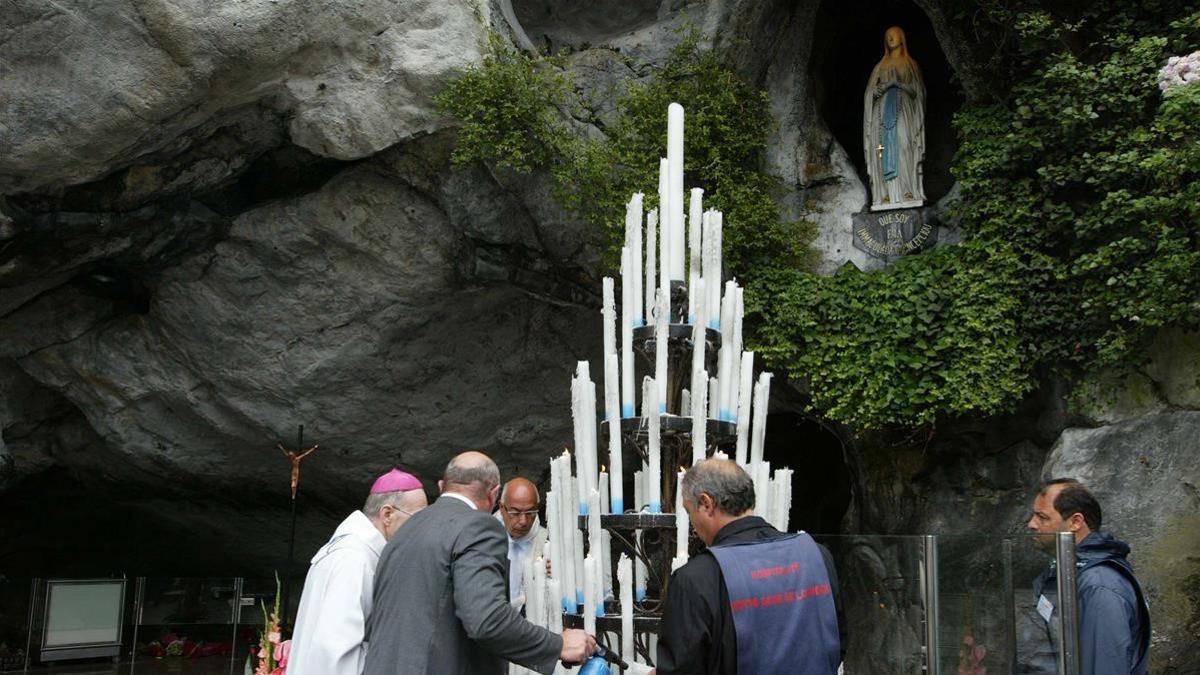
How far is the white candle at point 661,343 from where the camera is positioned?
3879mm

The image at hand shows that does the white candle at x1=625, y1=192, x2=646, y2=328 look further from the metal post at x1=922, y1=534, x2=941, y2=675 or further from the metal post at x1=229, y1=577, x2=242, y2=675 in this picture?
the metal post at x1=229, y1=577, x2=242, y2=675

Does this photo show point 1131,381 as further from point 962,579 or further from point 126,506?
point 126,506

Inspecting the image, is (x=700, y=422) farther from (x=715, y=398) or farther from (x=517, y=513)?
(x=517, y=513)

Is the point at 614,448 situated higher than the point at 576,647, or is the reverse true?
the point at 614,448

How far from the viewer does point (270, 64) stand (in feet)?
25.0

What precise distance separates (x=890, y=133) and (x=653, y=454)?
18.0 ft

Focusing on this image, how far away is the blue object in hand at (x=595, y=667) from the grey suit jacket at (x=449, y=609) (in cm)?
13

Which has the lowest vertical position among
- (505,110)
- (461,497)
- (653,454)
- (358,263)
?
(461,497)

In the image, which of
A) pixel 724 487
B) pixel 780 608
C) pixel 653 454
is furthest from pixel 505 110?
pixel 780 608

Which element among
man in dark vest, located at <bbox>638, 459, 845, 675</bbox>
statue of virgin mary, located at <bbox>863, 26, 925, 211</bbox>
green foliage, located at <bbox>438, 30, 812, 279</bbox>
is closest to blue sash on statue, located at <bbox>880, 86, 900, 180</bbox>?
statue of virgin mary, located at <bbox>863, 26, 925, 211</bbox>

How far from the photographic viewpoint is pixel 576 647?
3.36m

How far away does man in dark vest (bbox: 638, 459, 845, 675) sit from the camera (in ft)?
8.97

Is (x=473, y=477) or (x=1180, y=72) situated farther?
(x=1180, y=72)

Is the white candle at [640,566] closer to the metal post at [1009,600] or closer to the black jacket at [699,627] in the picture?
the black jacket at [699,627]
